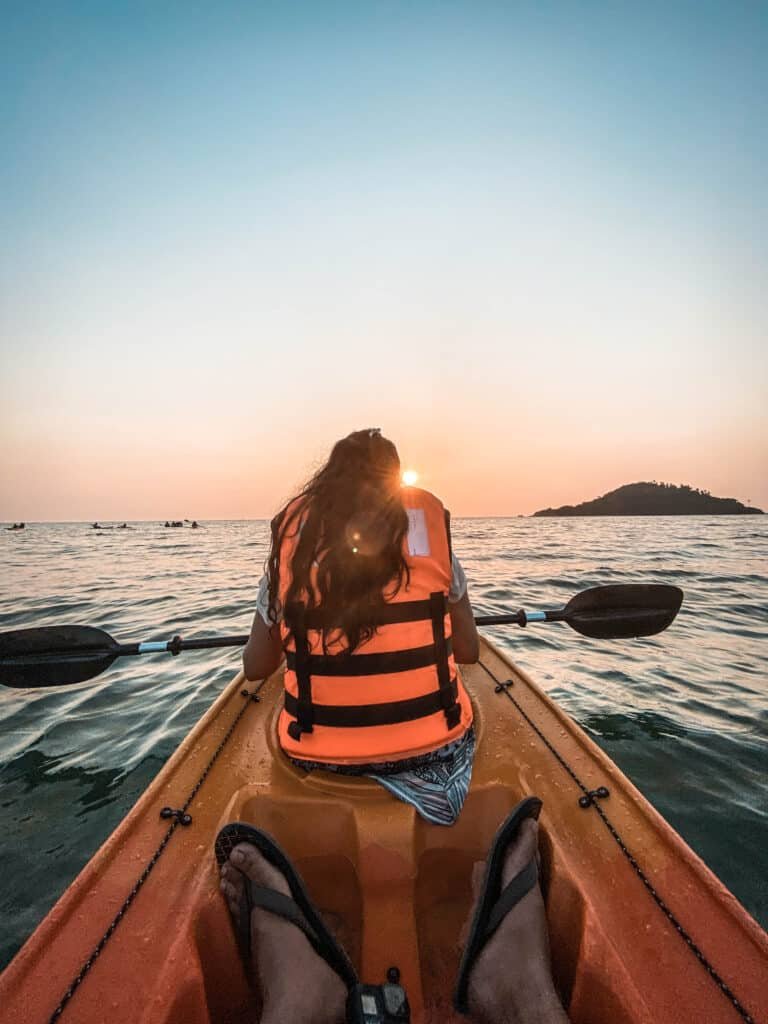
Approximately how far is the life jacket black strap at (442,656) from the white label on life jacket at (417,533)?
7.9 inches

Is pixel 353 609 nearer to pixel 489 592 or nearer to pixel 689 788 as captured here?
pixel 689 788

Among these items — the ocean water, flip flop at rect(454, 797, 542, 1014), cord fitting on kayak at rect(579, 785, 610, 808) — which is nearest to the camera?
flip flop at rect(454, 797, 542, 1014)

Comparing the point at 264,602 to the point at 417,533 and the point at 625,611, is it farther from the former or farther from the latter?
the point at 625,611

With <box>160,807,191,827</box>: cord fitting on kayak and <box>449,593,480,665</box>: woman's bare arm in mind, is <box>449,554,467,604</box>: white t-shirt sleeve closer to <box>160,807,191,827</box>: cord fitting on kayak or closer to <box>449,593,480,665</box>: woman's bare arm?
<box>449,593,480,665</box>: woman's bare arm

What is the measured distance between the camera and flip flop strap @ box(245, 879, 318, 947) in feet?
4.94

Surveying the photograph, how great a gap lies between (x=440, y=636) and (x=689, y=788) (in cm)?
284

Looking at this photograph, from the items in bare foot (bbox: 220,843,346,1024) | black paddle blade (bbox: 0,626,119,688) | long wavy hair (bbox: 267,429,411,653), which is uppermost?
long wavy hair (bbox: 267,429,411,653)

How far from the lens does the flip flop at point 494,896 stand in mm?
1454

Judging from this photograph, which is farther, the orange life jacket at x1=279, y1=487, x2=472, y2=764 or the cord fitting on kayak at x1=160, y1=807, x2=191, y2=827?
the cord fitting on kayak at x1=160, y1=807, x2=191, y2=827

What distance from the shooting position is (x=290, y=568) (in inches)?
77.0

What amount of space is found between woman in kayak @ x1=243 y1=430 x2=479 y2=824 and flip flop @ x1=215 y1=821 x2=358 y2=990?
432mm

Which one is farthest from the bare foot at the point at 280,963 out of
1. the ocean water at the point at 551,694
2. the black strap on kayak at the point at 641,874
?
the ocean water at the point at 551,694

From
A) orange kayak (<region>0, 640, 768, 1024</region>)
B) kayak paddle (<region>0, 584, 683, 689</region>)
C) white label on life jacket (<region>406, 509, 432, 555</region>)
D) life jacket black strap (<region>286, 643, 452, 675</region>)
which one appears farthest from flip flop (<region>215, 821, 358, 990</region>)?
kayak paddle (<region>0, 584, 683, 689</region>)

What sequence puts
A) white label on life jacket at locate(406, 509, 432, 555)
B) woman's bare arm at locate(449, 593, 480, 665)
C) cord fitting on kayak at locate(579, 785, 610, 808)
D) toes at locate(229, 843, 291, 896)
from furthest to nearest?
1. woman's bare arm at locate(449, 593, 480, 665)
2. cord fitting on kayak at locate(579, 785, 610, 808)
3. white label on life jacket at locate(406, 509, 432, 555)
4. toes at locate(229, 843, 291, 896)
